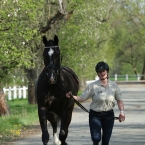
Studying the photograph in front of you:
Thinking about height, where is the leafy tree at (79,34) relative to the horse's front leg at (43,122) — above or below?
above

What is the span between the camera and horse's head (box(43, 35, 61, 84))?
11469mm

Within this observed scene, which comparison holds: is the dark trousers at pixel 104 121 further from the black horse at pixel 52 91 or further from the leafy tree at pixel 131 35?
the leafy tree at pixel 131 35

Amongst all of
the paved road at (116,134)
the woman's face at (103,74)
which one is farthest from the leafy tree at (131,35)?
the woman's face at (103,74)

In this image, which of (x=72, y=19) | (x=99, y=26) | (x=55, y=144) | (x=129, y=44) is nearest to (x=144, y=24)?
(x=129, y=44)

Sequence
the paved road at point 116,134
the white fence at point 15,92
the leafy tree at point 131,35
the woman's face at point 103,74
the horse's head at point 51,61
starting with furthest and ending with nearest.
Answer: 1. the leafy tree at point 131,35
2. the white fence at point 15,92
3. the paved road at point 116,134
4. the horse's head at point 51,61
5. the woman's face at point 103,74

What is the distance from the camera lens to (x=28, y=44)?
81.1 feet

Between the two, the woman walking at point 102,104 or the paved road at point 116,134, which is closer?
the woman walking at point 102,104

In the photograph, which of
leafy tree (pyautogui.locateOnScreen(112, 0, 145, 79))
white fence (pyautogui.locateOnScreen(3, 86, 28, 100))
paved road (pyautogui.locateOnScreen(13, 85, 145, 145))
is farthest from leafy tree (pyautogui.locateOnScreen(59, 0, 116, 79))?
leafy tree (pyautogui.locateOnScreen(112, 0, 145, 79))

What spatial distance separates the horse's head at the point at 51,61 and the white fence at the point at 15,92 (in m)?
30.3

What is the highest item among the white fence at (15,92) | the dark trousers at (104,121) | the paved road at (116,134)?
the dark trousers at (104,121)

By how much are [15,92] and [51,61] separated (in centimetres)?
3189

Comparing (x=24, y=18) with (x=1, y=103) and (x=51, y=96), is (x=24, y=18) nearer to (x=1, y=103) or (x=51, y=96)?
(x=1, y=103)

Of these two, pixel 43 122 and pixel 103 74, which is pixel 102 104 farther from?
pixel 43 122

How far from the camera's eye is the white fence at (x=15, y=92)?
42.4m
